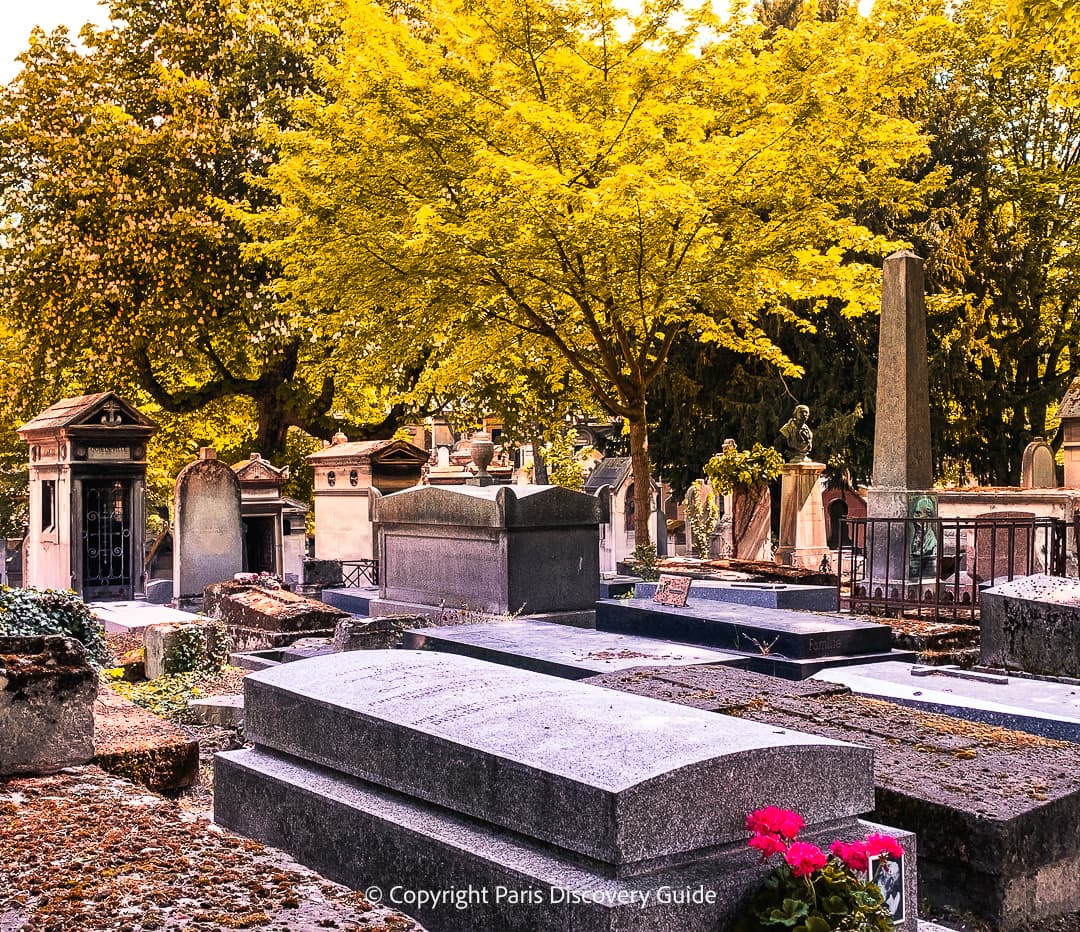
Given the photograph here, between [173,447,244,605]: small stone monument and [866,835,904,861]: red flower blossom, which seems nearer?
[866,835,904,861]: red flower blossom

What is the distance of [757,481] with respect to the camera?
20.4m

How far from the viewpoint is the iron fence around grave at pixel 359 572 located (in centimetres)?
1750

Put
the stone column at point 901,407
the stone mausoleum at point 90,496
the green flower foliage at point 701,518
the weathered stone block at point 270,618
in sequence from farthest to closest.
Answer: the green flower foliage at point 701,518 < the stone mausoleum at point 90,496 < the stone column at point 901,407 < the weathered stone block at point 270,618

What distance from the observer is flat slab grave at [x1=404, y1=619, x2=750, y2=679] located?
7230mm

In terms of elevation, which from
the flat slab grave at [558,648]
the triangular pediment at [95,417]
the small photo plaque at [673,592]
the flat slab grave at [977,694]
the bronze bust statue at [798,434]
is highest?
the triangular pediment at [95,417]

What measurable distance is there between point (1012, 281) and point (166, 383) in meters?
19.9

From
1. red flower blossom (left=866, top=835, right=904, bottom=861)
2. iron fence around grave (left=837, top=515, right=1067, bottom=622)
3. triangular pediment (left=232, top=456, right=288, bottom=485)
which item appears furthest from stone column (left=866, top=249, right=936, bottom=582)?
triangular pediment (left=232, top=456, right=288, bottom=485)

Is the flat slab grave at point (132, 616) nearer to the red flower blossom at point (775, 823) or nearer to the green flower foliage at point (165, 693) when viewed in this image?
the green flower foliage at point (165, 693)

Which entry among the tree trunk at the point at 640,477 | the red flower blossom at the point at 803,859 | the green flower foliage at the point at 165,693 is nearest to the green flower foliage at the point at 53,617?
the green flower foliage at the point at 165,693

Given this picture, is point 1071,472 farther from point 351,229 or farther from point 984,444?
point 351,229

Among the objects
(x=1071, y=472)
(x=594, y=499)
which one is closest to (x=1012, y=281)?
(x=1071, y=472)

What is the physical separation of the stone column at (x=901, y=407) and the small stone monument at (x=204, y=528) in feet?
31.3

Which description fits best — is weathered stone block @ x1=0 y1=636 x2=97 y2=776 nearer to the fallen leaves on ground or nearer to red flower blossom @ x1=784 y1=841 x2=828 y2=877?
the fallen leaves on ground

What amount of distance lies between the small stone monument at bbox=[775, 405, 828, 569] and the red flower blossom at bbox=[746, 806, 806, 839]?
52.5 feet
